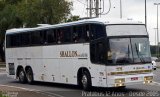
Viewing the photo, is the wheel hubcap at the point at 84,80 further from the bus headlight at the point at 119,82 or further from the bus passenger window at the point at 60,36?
the bus passenger window at the point at 60,36

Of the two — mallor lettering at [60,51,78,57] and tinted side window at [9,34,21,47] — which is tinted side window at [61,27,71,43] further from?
tinted side window at [9,34,21,47]

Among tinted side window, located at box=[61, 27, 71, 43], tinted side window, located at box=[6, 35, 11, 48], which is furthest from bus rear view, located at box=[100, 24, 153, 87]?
tinted side window, located at box=[6, 35, 11, 48]

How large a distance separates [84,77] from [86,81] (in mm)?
350

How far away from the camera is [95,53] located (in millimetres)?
22109

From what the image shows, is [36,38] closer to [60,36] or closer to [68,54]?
[60,36]

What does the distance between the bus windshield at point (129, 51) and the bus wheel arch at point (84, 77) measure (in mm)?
2016

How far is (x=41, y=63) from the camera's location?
92.4 ft

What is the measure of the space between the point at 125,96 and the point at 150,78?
272cm

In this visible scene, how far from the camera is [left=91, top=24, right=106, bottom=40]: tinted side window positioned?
852 inches

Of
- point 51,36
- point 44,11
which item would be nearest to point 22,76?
point 51,36

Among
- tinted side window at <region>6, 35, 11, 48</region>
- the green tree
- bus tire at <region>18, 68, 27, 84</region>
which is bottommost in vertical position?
bus tire at <region>18, 68, 27, 84</region>

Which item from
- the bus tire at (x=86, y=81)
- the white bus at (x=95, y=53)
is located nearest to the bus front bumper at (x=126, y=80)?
the white bus at (x=95, y=53)

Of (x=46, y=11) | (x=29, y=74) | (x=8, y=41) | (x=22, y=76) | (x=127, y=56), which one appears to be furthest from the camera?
(x=46, y=11)

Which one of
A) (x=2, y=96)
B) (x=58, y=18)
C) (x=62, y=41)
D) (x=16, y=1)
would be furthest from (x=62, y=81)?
(x=16, y=1)
